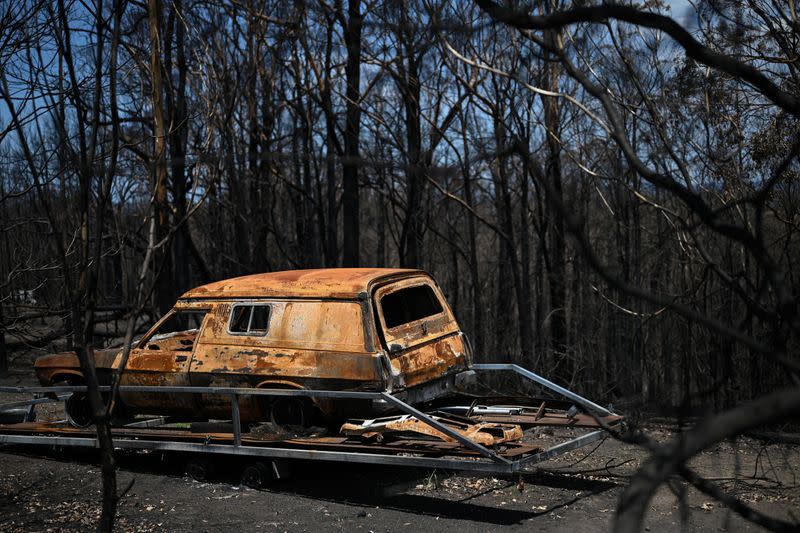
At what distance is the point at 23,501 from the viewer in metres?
8.20

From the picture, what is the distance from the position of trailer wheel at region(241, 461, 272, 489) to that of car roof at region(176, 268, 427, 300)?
1822 millimetres

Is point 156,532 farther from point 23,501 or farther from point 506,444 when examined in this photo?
point 506,444

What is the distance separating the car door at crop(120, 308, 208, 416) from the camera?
943 cm

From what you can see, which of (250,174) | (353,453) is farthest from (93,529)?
(250,174)

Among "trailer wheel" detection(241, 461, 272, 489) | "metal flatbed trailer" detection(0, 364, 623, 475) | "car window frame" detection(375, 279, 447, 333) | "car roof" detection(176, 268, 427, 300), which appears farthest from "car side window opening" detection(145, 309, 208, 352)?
"car window frame" detection(375, 279, 447, 333)

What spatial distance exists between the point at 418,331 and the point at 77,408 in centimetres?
447

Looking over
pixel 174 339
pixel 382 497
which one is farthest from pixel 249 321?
pixel 382 497

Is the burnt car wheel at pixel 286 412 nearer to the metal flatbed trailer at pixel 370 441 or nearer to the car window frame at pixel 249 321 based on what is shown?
the metal flatbed trailer at pixel 370 441

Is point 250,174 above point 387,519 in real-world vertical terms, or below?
above

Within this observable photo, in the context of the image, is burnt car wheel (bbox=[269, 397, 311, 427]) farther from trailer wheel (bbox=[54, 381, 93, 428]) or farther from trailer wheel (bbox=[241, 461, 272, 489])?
trailer wheel (bbox=[54, 381, 93, 428])

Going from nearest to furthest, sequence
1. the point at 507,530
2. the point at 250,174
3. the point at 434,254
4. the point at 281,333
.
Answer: the point at 507,530
the point at 281,333
the point at 250,174
the point at 434,254

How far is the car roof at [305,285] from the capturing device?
28.9ft

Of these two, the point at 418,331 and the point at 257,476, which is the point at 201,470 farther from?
the point at 418,331

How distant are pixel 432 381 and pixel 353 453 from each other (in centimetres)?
153
